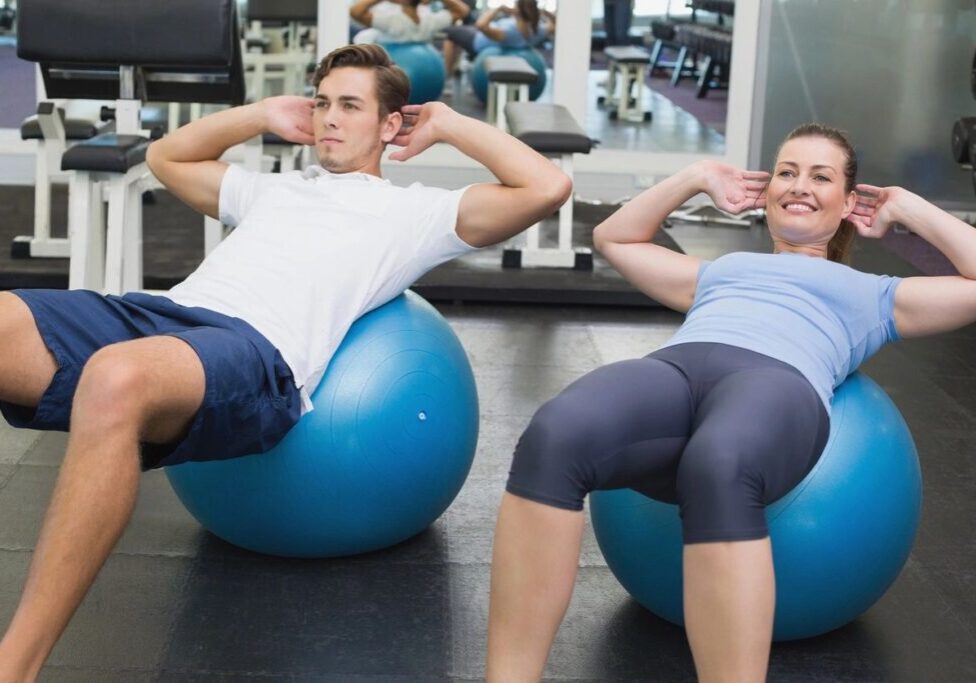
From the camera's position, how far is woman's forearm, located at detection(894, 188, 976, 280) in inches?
84.2

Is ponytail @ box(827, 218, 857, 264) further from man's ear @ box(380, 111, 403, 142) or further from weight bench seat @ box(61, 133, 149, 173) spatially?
weight bench seat @ box(61, 133, 149, 173)

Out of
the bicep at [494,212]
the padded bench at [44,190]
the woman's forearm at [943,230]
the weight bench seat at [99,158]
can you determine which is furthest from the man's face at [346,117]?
the padded bench at [44,190]

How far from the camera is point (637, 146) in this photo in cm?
655

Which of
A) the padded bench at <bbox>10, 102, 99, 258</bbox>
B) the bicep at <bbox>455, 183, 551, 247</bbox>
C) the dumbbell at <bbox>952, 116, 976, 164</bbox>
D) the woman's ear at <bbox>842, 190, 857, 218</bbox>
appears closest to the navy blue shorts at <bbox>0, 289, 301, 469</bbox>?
the bicep at <bbox>455, 183, 551, 247</bbox>

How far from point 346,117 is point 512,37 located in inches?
156

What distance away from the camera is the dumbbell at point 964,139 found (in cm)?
458

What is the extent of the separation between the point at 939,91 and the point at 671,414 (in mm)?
4141

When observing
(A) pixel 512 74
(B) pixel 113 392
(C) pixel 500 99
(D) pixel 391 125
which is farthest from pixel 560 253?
(B) pixel 113 392

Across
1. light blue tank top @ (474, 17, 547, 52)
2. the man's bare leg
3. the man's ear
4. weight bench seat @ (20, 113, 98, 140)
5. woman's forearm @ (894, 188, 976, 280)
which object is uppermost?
light blue tank top @ (474, 17, 547, 52)

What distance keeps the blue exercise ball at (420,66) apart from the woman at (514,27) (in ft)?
0.50

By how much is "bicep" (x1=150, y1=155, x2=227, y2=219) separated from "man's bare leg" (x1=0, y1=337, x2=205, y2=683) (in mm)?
725

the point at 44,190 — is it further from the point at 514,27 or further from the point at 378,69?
the point at 514,27

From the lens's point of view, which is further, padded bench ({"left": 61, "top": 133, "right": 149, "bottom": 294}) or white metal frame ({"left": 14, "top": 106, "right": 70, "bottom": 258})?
white metal frame ({"left": 14, "top": 106, "right": 70, "bottom": 258})

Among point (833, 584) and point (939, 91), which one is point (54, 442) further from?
point (939, 91)
